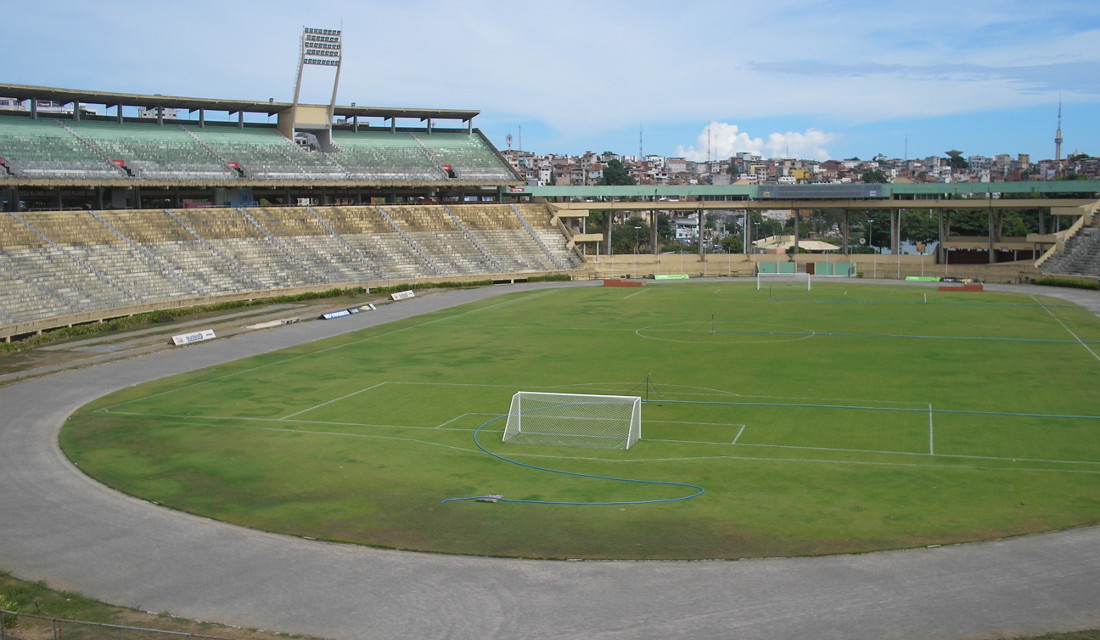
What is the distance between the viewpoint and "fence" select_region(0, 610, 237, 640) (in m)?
14.8

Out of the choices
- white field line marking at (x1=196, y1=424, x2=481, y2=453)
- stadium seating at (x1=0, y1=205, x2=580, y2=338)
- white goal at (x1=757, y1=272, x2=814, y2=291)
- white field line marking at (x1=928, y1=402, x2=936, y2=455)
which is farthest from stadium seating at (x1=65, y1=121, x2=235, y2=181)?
white field line marking at (x1=928, y1=402, x2=936, y2=455)

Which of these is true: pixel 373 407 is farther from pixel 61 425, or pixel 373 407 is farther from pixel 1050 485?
pixel 1050 485

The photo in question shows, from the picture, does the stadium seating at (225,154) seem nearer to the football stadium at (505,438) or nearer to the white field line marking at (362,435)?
the football stadium at (505,438)

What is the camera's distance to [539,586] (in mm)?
17750

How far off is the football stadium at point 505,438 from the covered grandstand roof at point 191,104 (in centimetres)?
75

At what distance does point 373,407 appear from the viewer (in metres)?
33.7

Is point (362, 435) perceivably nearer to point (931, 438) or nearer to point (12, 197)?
point (931, 438)

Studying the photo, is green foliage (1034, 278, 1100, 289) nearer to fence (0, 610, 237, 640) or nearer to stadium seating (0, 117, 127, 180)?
stadium seating (0, 117, 127, 180)

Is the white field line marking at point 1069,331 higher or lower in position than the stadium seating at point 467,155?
lower

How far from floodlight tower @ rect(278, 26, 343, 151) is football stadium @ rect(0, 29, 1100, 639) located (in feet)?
47.4

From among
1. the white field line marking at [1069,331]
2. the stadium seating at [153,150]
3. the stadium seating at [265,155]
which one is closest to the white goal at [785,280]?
the white field line marking at [1069,331]

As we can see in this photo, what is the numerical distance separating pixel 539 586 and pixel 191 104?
75.2m

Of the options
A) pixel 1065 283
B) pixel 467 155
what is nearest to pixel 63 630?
pixel 1065 283

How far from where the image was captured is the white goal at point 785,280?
3086 inches
